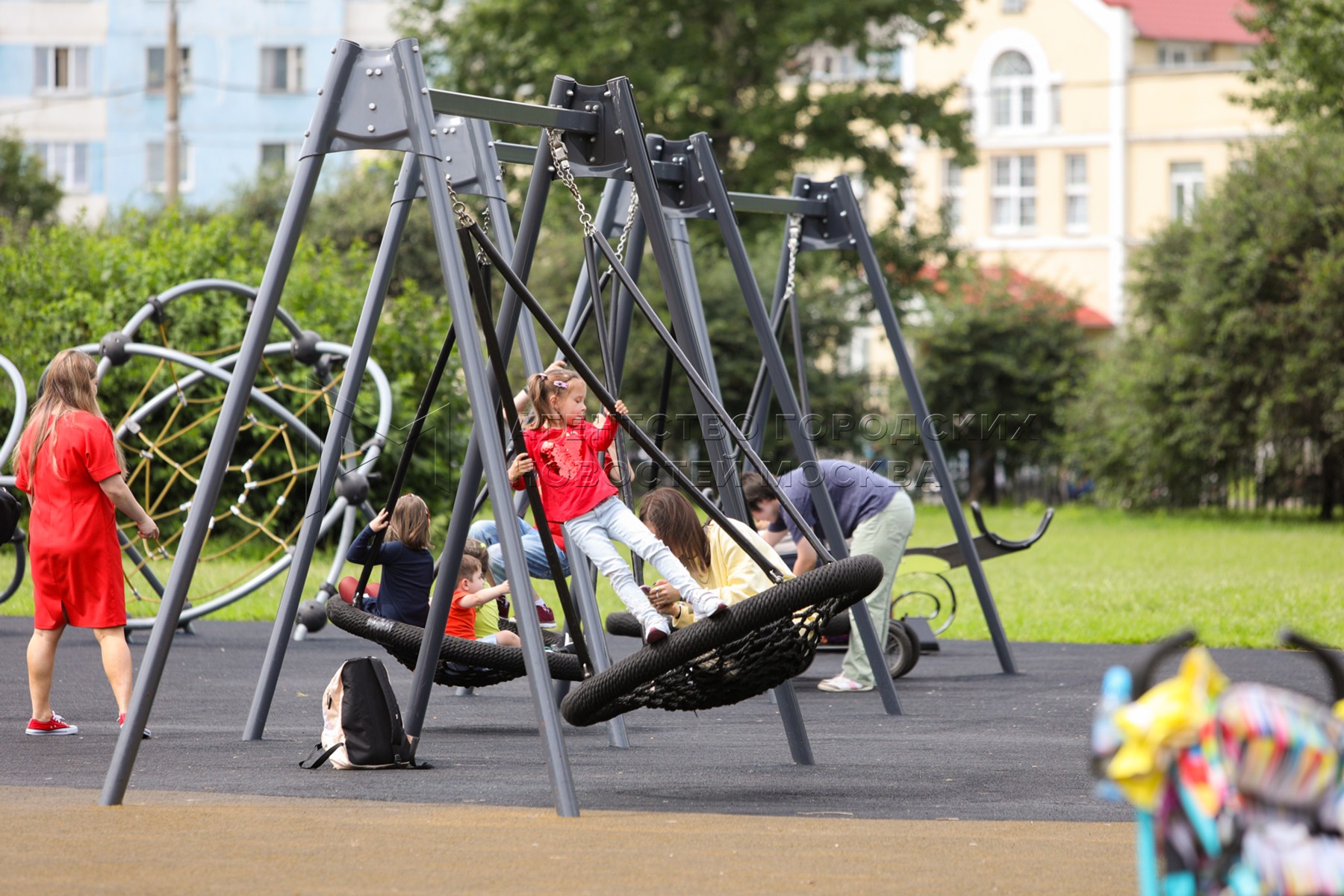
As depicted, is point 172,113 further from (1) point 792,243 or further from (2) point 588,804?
(2) point 588,804

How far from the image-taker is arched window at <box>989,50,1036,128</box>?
145ft

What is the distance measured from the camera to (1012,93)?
44.4 meters

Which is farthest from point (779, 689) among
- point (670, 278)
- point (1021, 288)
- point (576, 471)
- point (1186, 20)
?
point (1186, 20)

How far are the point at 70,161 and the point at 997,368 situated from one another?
28.7 metres

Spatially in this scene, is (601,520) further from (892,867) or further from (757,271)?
(757,271)

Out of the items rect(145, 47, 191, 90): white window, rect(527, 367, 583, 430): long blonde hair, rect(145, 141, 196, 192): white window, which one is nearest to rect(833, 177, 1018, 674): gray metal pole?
rect(527, 367, 583, 430): long blonde hair

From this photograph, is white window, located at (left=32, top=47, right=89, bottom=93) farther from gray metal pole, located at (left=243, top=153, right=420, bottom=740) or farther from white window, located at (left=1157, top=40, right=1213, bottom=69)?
gray metal pole, located at (left=243, top=153, right=420, bottom=740)

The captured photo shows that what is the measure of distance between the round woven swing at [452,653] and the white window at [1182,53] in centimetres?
4487

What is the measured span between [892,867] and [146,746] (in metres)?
3.52

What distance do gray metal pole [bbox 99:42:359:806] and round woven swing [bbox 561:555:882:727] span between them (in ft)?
4.58

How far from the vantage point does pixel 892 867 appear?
4023 mm

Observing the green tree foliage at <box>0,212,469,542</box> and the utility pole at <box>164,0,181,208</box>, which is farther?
the utility pole at <box>164,0,181,208</box>

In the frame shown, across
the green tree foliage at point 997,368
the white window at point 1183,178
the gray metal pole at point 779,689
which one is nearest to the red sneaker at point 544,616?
the gray metal pole at point 779,689

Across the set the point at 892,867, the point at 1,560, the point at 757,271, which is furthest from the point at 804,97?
the point at 892,867
